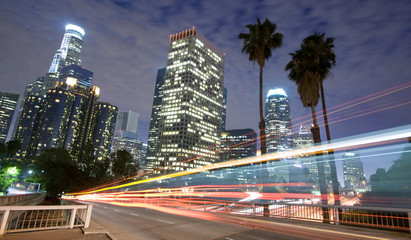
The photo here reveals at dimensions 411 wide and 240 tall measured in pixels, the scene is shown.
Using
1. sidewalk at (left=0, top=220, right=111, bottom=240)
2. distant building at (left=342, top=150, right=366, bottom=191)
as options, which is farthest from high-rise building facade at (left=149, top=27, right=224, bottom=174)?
sidewalk at (left=0, top=220, right=111, bottom=240)

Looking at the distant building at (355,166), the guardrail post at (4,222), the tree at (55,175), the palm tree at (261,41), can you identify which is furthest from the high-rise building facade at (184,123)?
the guardrail post at (4,222)

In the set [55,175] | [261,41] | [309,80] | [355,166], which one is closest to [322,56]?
[309,80]

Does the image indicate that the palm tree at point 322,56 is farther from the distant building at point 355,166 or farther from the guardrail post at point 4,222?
the guardrail post at point 4,222

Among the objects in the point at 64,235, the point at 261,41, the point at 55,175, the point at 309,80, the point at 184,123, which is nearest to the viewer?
the point at 64,235

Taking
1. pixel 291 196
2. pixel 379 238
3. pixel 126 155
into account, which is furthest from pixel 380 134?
pixel 126 155

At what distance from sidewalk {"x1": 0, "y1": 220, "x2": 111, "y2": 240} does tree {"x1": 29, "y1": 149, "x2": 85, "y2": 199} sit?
194ft

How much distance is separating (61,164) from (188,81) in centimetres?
13715

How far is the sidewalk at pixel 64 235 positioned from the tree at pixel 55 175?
59280 mm

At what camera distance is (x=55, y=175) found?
59.2 m

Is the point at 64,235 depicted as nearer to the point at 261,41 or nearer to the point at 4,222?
the point at 4,222

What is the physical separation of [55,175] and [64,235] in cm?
6066

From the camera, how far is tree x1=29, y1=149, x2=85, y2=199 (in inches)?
2319

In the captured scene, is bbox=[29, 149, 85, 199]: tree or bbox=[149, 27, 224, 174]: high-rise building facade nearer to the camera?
bbox=[29, 149, 85, 199]: tree

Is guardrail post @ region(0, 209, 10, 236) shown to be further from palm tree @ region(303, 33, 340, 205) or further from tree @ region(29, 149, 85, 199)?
tree @ region(29, 149, 85, 199)
